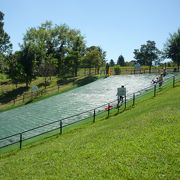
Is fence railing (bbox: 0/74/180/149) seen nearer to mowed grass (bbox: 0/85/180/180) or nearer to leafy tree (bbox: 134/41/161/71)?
mowed grass (bbox: 0/85/180/180)

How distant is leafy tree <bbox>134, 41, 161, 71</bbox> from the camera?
99.8m

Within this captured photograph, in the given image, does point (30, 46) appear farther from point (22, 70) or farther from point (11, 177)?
point (11, 177)

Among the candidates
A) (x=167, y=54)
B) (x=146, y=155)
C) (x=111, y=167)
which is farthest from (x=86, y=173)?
(x=167, y=54)

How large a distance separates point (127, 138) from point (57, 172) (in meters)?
3.63

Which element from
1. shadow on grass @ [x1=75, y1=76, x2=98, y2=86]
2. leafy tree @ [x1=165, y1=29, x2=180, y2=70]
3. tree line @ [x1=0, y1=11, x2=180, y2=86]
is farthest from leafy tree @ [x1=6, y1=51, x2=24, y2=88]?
leafy tree @ [x1=165, y1=29, x2=180, y2=70]

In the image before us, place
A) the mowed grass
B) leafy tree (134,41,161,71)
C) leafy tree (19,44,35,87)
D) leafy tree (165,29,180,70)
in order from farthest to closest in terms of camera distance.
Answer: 1. leafy tree (134,41,161,71)
2. leafy tree (165,29,180,70)
3. leafy tree (19,44,35,87)
4. the mowed grass

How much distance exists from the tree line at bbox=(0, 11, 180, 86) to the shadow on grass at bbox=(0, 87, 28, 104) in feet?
6.55

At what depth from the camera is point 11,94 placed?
49.2 meters

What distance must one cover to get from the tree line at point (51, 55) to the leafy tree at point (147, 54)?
18.6 meters

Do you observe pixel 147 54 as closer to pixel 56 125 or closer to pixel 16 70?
pixel 16 70

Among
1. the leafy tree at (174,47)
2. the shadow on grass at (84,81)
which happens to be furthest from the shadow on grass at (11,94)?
the leafy tree at (174,47)

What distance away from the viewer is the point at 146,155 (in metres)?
11.4

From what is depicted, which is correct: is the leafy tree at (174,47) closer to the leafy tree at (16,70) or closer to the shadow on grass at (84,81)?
the shadow on grass at (84,81)

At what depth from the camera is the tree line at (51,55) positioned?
52472mm
